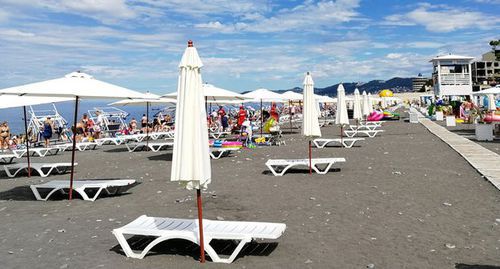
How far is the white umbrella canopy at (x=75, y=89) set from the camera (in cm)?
813

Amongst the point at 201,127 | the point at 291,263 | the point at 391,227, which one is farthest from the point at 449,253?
the point at 201,127

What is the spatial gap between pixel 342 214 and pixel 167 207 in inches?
117

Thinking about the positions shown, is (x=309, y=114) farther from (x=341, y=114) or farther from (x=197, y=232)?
(x=197, y=232)

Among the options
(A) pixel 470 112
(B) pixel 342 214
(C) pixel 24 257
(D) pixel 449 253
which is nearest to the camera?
(D) pixel 449 253

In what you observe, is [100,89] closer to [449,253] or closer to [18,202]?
[18,202]

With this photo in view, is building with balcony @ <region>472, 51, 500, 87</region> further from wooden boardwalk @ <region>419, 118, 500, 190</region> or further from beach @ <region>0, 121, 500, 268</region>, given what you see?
beach @ <region>0, 121, 500, 268</region>

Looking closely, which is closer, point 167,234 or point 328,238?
point 167,234

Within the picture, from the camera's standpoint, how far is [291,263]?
5055 mm

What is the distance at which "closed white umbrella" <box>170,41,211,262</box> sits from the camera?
4.81 meters

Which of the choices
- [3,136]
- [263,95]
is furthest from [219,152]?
[3,136]

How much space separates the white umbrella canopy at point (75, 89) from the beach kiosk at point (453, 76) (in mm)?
50069

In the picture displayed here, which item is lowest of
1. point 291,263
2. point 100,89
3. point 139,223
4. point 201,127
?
point 291,263

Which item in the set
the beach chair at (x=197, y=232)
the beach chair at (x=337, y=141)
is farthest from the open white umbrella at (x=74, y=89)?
the beach chair at (x=337, y=141)

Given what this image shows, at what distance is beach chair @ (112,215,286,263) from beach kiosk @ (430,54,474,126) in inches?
2043
